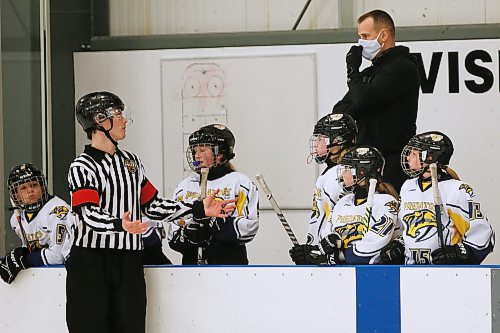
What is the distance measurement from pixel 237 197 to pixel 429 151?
82cm

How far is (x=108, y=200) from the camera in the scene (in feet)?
12.1

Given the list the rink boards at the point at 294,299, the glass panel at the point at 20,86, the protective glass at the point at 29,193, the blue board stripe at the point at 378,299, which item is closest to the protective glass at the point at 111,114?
the rink boards at the point at 294,299

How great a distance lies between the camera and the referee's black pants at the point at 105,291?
144 inches

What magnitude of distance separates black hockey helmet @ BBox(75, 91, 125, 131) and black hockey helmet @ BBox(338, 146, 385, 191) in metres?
0.79

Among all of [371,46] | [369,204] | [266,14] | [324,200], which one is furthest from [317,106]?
[369,204]

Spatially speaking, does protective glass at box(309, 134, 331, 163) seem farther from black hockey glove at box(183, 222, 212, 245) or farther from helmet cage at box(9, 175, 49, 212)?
helmet cage at box(9, 175, 49, 212)

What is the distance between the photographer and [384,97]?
13.8 ft

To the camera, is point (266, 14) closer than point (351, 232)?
No

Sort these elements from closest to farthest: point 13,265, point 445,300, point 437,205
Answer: point 445,300, point 437,205, point 13,265

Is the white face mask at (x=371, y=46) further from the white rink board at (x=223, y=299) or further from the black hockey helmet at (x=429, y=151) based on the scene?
the white rink board at (x=223, y=299)

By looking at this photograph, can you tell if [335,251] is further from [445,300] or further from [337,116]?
[337,116]

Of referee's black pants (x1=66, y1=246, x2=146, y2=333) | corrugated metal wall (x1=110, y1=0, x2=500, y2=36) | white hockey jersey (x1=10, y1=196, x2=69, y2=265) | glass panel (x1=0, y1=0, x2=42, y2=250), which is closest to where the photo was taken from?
referee's black pants (x1=66, y1=246, x2=146, y2=333)

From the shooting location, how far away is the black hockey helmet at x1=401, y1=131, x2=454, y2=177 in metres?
3.78

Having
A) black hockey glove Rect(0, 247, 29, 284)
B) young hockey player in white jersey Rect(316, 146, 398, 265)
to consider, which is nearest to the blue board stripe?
young hockey player in white jersey Rect(316, 146, 398, 265)
